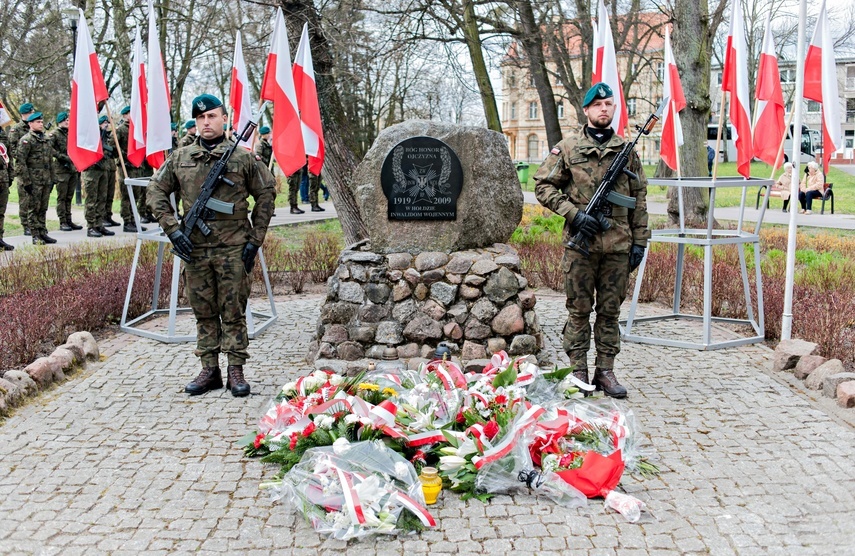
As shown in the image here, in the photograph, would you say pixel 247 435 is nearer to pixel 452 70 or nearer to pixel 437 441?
pixel 437 441

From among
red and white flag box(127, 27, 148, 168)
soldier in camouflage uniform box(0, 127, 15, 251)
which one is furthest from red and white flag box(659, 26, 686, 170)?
soldier in camouflage uniform box(0, 127, 15, 251)

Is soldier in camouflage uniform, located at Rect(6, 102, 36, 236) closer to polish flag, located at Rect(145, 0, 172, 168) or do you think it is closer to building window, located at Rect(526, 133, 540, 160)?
polish flag, located at Rect(145, 0, 172, 168)

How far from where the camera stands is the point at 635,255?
19.2 ft

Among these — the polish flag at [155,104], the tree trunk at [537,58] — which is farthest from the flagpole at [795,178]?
the tree trunk at [537,58]

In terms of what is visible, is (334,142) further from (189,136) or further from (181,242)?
(181,242)

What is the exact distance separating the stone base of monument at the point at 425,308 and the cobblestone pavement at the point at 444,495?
72cm

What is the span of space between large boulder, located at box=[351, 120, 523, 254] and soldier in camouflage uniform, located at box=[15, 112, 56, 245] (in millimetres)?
9321

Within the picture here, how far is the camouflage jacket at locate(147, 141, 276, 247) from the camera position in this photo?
590cm

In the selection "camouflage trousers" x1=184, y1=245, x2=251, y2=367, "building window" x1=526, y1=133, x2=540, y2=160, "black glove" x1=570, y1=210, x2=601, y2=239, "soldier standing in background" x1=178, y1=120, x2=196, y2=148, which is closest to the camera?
"black glove" x1=570, y1=210, x2=601, y2=239

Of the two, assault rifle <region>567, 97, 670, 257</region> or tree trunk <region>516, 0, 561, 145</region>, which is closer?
assault rifle <region>567, 97, 670, 257</region>

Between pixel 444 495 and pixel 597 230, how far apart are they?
2338mm

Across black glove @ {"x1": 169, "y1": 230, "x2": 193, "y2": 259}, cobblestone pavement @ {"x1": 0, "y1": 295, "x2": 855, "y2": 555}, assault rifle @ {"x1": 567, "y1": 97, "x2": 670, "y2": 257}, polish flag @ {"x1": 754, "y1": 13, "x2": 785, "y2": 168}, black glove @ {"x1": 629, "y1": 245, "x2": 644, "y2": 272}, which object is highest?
polish flag @ {"x1": 754, "y1": 13, "x2": 785, "y2": 168}

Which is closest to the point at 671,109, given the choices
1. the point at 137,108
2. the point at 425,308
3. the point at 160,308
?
the point at 425,308

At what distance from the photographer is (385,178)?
6.84 m
